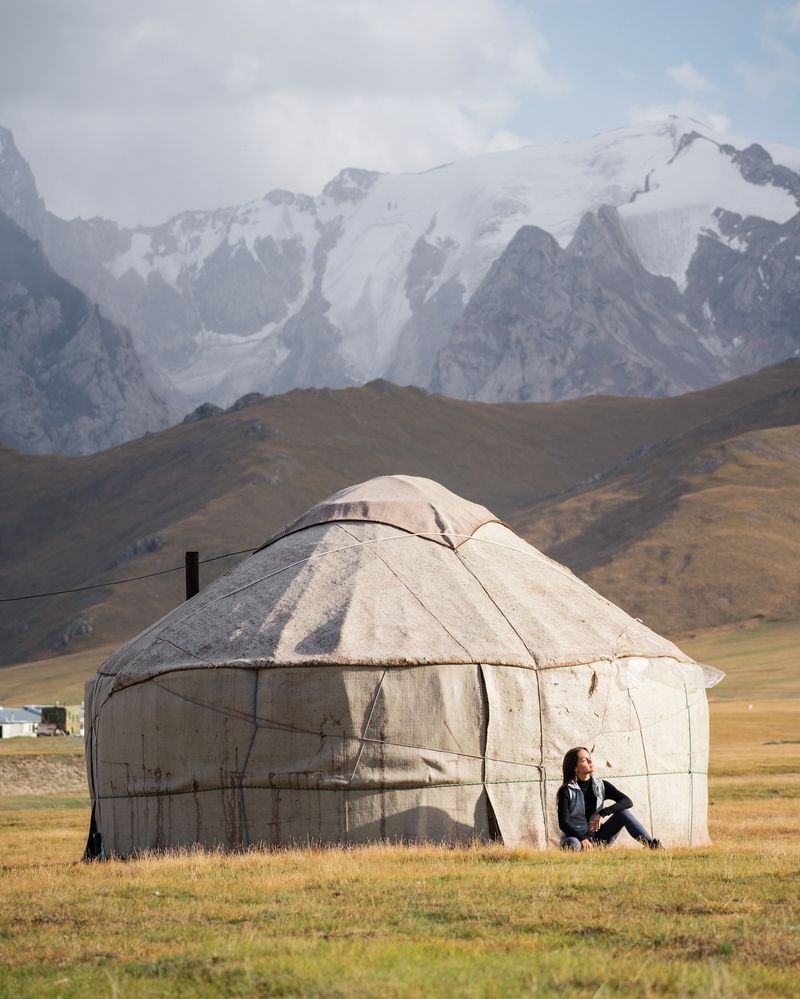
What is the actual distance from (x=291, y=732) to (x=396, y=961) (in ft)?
19.0

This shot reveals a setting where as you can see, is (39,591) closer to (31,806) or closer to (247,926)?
(31,806)

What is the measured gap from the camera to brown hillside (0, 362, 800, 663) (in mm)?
121375

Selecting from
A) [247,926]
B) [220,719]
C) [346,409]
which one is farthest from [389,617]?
[346,409]

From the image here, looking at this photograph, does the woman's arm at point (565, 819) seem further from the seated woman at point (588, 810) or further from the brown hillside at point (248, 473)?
the brown hillside at point (248, 473)

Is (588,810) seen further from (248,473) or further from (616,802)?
(248,473)

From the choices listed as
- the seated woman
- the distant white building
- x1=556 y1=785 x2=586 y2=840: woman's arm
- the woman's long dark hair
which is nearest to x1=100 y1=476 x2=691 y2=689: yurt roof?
the woman's long dark hair

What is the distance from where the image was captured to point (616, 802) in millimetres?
11148

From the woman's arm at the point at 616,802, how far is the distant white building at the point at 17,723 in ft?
146

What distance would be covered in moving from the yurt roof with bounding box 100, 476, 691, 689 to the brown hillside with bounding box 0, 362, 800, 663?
94732mm

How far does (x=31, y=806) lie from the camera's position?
90.2 ft

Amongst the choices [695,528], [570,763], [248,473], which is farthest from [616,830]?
[248,473]

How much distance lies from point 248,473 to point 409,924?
133446 mm

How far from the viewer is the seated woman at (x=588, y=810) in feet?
36.3

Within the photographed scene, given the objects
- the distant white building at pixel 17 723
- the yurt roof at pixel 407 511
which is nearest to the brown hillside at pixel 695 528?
the distant white building at pixel 17 723
